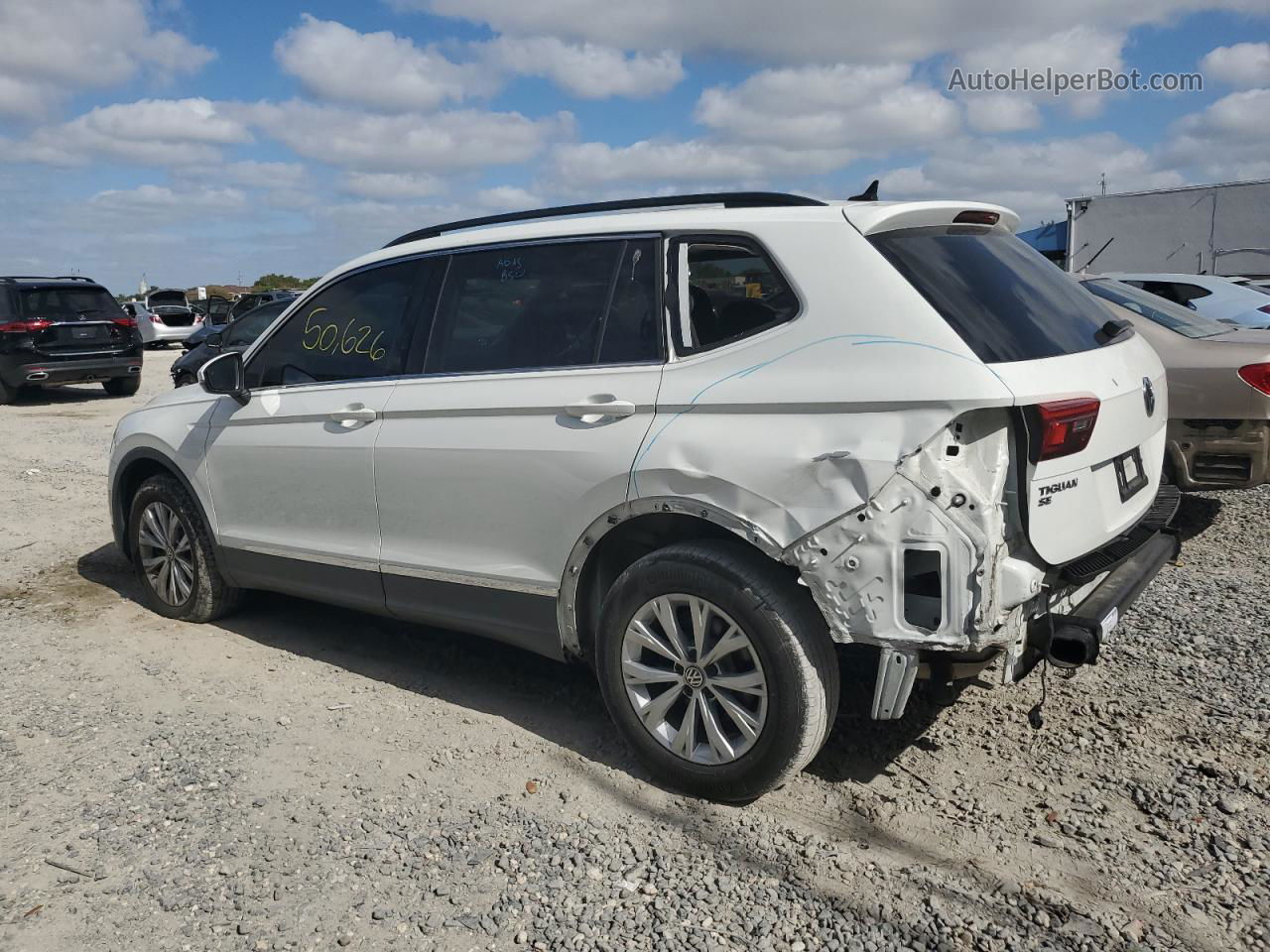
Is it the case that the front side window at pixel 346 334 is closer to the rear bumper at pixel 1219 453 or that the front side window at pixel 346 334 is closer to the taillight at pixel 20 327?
the rear bumper at pixel 1219 453

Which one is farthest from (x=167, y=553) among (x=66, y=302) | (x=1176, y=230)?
(x=1176, y=230)

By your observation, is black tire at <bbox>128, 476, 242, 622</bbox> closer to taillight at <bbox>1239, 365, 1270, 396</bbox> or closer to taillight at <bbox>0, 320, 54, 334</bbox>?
taillight at <bbox>1239, 365, 1270, 396</bbox>

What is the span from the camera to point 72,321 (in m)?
15.9

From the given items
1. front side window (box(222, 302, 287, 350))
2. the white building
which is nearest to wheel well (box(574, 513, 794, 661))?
front side window (box(222, 302, 287, 350))

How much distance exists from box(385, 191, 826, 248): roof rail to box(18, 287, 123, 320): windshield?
13583mm

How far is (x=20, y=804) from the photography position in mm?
3521

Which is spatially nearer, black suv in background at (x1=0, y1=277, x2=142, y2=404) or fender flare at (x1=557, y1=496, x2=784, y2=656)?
fender flare at (x1=557, y1=496, x2=784, y2=656)

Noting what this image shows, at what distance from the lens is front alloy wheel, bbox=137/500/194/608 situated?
5277 mm

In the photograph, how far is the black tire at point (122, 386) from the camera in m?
17.1

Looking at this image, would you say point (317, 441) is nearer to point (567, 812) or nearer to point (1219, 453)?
point (567, 812)

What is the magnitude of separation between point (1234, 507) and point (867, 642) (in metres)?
5.38

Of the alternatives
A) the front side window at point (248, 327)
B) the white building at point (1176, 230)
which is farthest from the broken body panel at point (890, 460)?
the white building at point (1176, 230)

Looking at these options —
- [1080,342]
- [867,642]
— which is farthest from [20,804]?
[1080,342]

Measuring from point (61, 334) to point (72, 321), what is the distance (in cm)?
27
